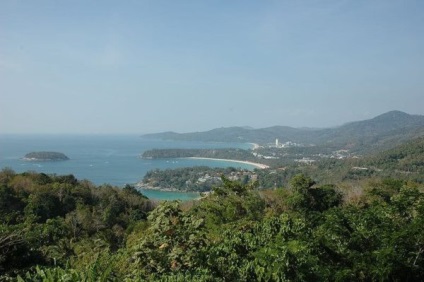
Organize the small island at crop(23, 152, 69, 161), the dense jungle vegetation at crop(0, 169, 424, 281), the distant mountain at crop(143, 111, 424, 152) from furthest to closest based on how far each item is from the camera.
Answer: the distant mountain at crop(143, 111, 424, 152)
the small island at crop(23, 152, 69, 161)
the dense jungle vegetation at crop(0, 169, 424, 281)

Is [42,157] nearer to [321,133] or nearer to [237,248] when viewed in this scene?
[237,248]

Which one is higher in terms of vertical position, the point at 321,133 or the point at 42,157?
the point at 321,133

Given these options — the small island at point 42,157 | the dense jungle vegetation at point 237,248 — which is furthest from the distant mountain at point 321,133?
the dense jungle vegetation at point 237,248

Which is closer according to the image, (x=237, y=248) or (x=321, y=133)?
(x=237, y=248)

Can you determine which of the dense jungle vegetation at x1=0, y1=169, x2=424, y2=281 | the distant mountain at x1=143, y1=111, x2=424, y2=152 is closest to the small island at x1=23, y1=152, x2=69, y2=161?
the dense jungle vegetation at x1=0, y1=169, x2=424, y2=281

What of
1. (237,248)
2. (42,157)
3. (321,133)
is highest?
(321,133)

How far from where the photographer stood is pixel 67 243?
48.5 ft

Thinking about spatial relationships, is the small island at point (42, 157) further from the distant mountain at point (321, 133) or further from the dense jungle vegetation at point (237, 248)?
the distant mountain at point (321, 133)

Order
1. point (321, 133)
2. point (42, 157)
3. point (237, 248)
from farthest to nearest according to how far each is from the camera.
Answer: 1. point (321, 133)
2. point (42, 157)
3. point (237, 248)

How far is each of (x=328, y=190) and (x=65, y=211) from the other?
50.2 ft

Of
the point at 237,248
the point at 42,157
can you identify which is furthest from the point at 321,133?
the point at 237,248

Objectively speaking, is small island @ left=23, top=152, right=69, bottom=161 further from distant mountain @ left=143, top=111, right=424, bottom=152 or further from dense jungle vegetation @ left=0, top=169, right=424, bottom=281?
distant mountain @ left=143, top=111, right=424, bottom=152

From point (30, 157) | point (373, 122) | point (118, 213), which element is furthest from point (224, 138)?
point (118, 213)

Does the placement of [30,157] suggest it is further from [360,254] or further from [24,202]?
[360,254]
